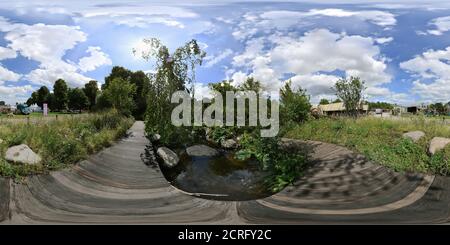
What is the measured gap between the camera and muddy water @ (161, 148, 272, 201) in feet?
23.1

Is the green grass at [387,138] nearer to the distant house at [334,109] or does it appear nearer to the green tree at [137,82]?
the distant house at [334,109]

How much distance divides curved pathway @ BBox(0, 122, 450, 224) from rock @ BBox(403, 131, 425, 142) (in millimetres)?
1930

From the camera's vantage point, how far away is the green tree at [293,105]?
1195 cm

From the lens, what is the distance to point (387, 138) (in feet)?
29.1

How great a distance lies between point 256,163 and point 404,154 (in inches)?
132

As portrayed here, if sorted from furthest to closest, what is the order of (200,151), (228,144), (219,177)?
(228,144), (200,151), (219,177)

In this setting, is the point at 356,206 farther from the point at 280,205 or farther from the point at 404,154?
the point at 404,154

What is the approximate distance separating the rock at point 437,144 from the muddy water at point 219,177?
355 cm

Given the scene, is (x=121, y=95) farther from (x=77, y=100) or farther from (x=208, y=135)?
(x=208, y=135)

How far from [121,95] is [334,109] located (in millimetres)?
10449

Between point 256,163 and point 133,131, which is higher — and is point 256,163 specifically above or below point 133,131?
below

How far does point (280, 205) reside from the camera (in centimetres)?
605

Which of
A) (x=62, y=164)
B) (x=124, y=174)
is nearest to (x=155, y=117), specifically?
(x=124, y=174)

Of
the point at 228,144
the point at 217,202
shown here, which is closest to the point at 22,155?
the point at 217,202
